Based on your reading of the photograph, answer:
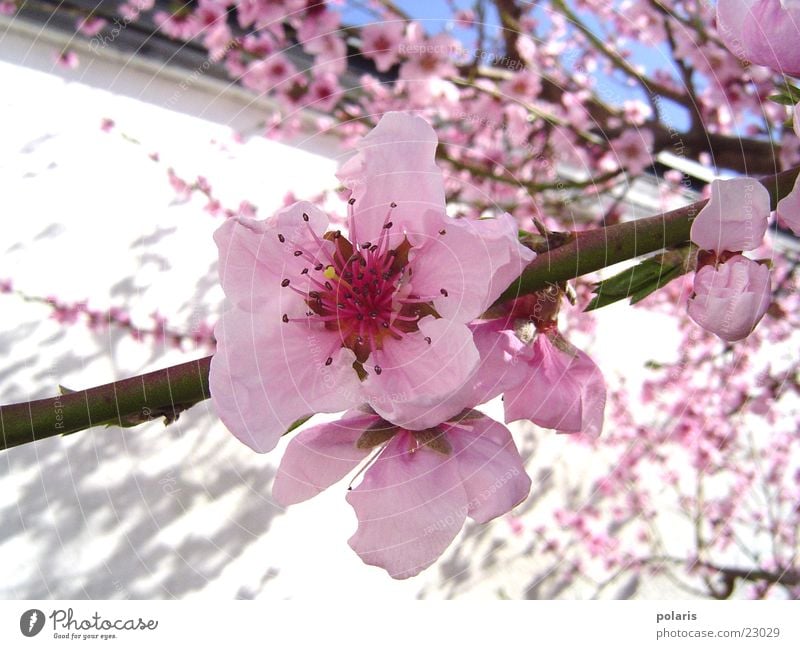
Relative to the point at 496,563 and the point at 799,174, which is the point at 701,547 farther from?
the point at 799,174

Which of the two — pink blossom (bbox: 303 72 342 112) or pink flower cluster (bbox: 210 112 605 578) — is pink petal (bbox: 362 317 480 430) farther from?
pink blossom (bbox: 303 72 342 112)

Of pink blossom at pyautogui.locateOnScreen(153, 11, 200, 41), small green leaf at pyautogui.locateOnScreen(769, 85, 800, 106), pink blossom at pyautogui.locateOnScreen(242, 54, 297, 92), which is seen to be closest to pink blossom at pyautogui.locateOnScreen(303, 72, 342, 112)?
pink blossom at pyautogui.locateOnScreen(242, 54, 297, 92)

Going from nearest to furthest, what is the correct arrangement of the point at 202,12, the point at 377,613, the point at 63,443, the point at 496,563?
the point at 377,613, the point at 202,12, the point at 63,443, the point at 496,563

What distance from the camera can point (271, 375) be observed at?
304 mm

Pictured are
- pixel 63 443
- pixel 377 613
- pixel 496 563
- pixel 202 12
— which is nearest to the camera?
pixel 377 613

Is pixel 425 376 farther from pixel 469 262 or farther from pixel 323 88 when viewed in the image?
pixel 323 88

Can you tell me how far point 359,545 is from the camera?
32 centimetres

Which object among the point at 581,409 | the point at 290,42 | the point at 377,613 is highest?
the point at 581,409

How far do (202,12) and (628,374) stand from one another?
135 centimetres

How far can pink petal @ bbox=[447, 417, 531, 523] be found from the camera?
1.03 ft

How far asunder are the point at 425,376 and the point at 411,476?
48mm

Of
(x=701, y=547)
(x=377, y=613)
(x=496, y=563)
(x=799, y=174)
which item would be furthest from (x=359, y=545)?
(x=701, y=547)

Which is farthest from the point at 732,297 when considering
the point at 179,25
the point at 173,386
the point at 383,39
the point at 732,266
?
the point at 179,25

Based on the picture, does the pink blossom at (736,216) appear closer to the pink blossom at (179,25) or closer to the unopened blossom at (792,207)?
the unopened blossom at (792,207)
